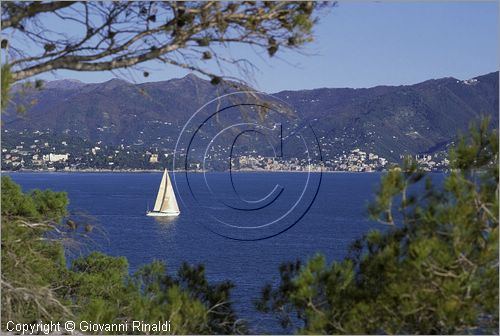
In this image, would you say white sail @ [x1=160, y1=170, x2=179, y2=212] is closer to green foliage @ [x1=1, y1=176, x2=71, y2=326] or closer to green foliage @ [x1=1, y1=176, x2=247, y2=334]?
green foliage @ [x1=1, y1=176, x2=71, y2=326]

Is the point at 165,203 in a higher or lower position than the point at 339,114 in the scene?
lower

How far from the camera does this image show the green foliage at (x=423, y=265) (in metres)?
3.92

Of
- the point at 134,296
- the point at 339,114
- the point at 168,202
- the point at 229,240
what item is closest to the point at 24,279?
the point at 134,296

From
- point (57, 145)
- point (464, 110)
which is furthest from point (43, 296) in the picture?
point (464, 110)

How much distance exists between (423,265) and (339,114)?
299 ft

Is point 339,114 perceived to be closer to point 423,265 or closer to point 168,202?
point 168,202

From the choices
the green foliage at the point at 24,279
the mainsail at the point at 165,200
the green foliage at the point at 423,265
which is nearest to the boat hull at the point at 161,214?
the mainsail at the point at 165,200

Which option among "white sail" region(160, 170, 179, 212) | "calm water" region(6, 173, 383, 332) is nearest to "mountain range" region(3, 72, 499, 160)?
"calm water" region(6, 173, 383, 332)

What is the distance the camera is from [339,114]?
94.3 meters

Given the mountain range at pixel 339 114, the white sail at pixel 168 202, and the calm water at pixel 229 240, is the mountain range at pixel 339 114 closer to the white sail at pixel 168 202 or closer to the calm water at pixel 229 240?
the calm water at pixel 229 240

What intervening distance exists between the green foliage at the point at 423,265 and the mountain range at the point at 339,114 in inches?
2861

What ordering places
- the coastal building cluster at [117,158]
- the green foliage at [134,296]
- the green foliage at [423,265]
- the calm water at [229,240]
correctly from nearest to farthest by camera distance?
the green foliage at [423,265], the green foliage at [134,296], the calm water at [229,240], the coastal building cluster at [117,158]

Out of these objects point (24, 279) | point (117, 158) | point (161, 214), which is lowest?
point (161, 214)

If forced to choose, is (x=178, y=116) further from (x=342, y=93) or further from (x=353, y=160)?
(x=353, y=160)
